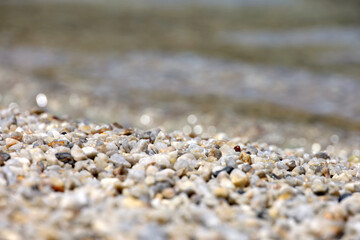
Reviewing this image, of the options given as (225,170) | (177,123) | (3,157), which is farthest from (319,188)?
(177,123)

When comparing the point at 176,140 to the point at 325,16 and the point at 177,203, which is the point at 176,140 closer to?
the point at 177,203

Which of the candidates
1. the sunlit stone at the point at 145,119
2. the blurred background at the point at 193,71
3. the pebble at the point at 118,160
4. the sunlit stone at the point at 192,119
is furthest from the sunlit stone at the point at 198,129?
the pebble at the point at 118,160

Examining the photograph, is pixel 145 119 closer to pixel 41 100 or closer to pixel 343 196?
pixel 41 100

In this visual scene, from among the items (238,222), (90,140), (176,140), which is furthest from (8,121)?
(238,222)

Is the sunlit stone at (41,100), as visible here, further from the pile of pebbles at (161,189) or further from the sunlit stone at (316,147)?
the sunlit stone at (316,147)

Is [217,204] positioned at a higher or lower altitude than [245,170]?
lower

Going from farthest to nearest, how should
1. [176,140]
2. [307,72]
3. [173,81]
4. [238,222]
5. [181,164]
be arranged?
[307,72], [173,81], [176,140], [181,164], [238,222]
